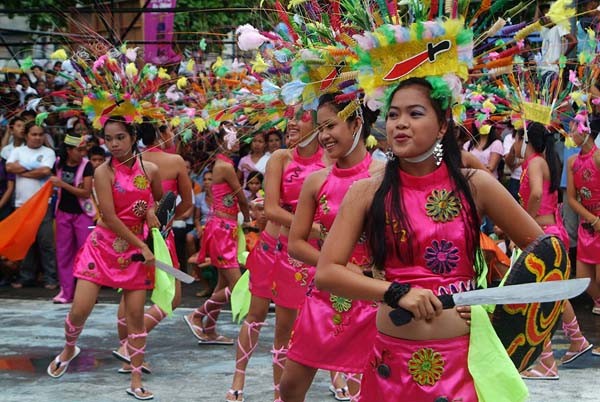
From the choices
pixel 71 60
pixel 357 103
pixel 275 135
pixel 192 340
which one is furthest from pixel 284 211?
pixel 275 135

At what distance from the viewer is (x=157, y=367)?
8391 millimetres

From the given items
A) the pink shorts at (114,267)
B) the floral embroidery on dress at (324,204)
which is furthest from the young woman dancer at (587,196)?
the floral embroidery on dress at (324,204)

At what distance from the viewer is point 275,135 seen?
11617 millimetres

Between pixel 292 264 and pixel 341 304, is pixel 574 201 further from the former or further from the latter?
pixel 341 304

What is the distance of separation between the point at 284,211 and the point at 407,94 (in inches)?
109

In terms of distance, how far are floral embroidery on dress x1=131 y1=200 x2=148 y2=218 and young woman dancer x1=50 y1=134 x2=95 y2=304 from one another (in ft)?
14.0

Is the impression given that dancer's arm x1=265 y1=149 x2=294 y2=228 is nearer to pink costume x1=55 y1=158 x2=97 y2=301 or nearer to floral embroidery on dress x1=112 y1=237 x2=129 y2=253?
floral embroidery on dress x1=112 y1=237 x2=129 y2=253

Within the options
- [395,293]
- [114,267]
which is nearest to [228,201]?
[114,267]

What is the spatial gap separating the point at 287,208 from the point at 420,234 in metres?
3.19

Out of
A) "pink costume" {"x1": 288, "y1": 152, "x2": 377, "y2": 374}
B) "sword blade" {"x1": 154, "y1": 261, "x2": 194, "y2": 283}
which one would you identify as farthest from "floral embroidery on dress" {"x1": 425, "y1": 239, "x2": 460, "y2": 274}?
"sword blade" {"x1": 154, "y1": 261, "x2": 194, "y2": 283}

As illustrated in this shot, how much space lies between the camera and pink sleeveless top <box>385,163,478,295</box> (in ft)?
12.5

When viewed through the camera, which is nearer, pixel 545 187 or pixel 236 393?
pixel 236 393

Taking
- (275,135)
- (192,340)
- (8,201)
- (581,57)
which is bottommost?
(192,340)

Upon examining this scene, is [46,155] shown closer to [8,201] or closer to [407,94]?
[8,201]
